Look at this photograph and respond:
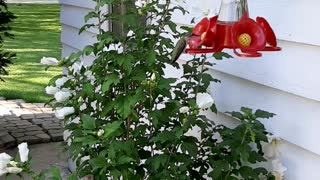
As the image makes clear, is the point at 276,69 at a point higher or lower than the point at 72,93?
higher

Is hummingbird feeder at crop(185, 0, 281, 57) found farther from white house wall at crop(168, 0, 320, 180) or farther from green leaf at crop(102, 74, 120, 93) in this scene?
green leaf at crop(102, 74, 120, 93)

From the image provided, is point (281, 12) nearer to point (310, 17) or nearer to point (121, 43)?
point (310, 17)

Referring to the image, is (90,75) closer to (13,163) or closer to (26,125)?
(13,163)

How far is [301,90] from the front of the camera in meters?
1.88

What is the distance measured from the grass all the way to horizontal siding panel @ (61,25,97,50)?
0.37 meters

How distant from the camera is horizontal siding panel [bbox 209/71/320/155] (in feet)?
6.06

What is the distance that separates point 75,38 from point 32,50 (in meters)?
8.57

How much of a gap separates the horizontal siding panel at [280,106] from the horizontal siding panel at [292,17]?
207 mm

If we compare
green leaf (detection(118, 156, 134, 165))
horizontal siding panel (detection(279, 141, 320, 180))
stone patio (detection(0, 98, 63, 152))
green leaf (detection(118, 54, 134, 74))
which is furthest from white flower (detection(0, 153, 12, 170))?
stone patio (detection(0, 98, 63, 152))

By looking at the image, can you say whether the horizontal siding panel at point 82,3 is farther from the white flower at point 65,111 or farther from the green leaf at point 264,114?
the green leaf at point 264,114

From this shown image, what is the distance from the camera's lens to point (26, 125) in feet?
21.8

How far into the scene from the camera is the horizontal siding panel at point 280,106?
6.06 ft

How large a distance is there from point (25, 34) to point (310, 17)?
15129 millimetres

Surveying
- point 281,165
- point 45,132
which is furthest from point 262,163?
point 45,132
